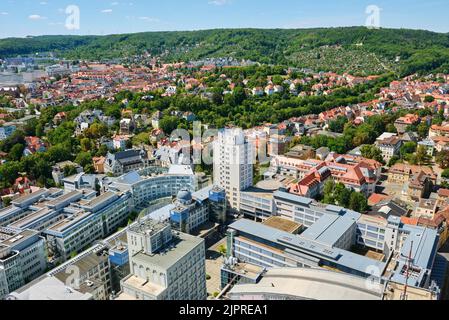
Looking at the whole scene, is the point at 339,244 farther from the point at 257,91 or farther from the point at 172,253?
the point at 257,91

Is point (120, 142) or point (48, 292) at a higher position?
point (120, 142)

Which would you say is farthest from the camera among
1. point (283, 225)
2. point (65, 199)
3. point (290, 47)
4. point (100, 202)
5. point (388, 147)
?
point (290, 47)

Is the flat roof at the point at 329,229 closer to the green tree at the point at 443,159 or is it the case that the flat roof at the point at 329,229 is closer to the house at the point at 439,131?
the green tree at the point at 443,159

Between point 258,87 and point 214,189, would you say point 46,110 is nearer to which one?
point 258,87

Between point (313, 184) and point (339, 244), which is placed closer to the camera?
point (339, 244)

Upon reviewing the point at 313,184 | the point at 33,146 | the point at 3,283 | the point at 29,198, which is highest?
the point at 33,146

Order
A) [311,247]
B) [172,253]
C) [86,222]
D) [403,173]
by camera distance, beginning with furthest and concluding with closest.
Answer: [403,173] < [86,222] < [311,247] < [172,253]

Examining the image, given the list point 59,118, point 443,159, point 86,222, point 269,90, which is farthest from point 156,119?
point 443,159
